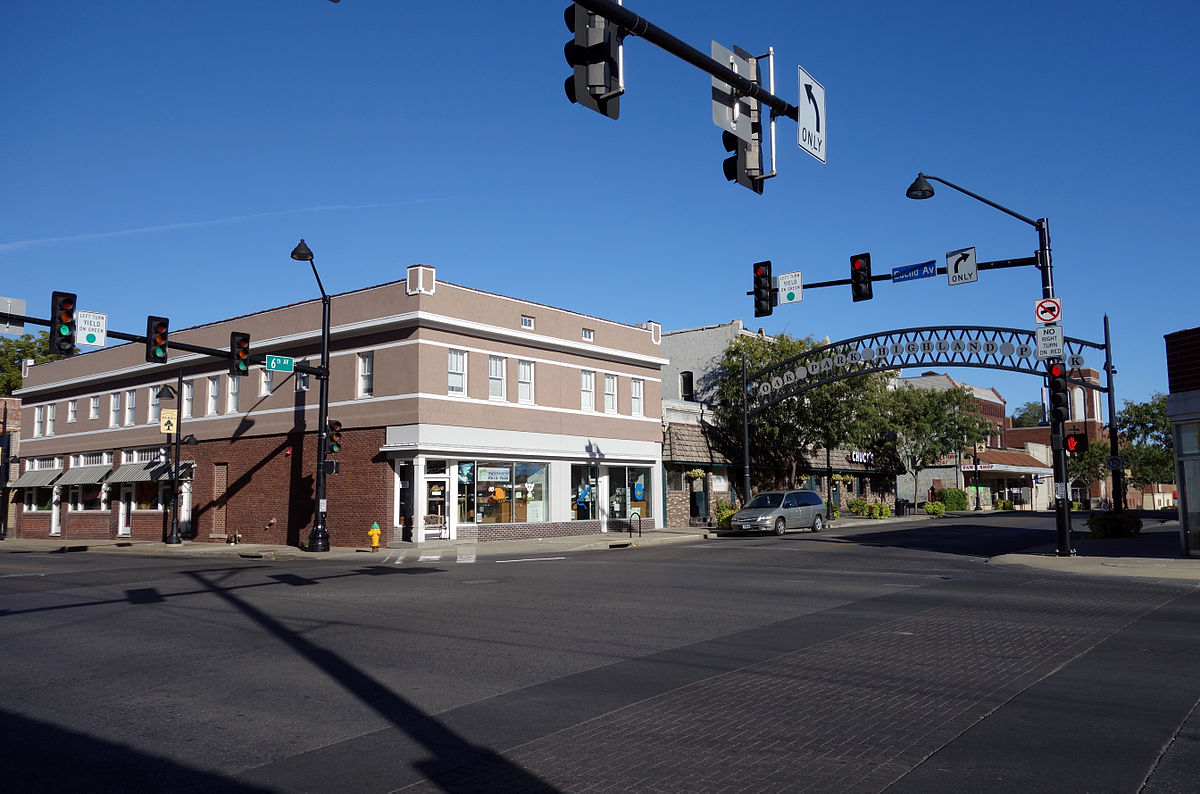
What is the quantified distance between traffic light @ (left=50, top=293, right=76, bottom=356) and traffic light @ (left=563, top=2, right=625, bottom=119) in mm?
16488

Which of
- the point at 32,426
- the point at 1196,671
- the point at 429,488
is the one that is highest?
the point at 32,426

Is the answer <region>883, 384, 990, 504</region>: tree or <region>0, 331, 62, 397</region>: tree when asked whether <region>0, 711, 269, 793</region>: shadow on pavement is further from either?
<region>0, 331, 62, 397</region>: tree

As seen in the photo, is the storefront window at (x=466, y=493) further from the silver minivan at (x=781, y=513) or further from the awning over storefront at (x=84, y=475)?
the awning over storefront at (x=84, y=475)

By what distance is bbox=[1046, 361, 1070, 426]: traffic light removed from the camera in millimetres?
21734

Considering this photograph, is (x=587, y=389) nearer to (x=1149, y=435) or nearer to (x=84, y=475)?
(x=84, y=475)

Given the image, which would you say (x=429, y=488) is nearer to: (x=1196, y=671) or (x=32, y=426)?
(x=1196, y=671)

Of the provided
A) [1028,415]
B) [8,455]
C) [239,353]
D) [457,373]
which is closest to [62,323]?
[239,353]

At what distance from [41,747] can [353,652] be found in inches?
145

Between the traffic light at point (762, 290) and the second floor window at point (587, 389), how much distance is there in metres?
14.6

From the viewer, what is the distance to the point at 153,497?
39531 millimetres

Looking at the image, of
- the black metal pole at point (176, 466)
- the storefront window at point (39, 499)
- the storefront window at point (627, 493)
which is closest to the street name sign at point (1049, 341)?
the storefront window at point (627, 493)

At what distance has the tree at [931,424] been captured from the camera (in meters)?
54.5

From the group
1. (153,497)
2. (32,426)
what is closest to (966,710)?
(153,497)

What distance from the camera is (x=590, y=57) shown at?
833 centimetres
